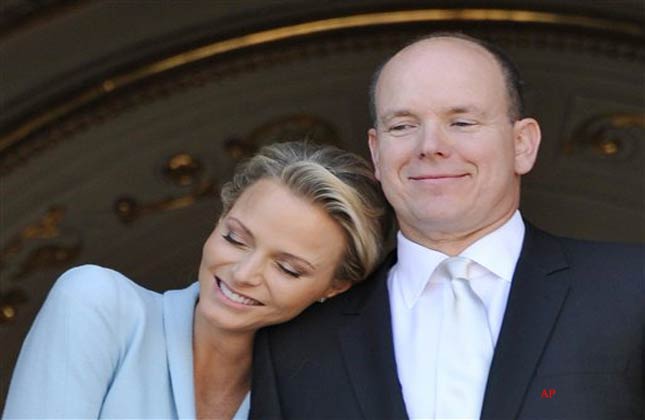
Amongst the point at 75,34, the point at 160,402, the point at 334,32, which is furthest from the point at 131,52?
the point at 160,402

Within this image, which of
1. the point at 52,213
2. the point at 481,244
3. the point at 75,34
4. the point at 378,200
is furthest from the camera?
the point at 52,213

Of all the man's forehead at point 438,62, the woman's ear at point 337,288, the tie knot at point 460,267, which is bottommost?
the woman's ear at point 337,288

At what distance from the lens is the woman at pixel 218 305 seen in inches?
92.7

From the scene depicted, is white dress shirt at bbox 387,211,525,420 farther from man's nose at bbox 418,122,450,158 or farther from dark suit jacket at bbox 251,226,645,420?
man's nose at bbox 418,122,450,158

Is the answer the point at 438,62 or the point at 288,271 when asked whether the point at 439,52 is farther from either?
the point at 288,271

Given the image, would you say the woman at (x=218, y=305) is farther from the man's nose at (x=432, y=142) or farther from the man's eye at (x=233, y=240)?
the man's nose at (x=432, y=142)

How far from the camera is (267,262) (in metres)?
2.39

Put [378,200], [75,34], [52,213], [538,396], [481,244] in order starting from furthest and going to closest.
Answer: [52,213] < [75,34] < [378,200] < [481,244] < [538,396]

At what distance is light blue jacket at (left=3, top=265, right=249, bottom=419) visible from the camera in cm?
233

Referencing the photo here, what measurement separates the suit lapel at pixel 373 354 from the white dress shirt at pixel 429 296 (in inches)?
0.7

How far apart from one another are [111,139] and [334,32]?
0.51 meters

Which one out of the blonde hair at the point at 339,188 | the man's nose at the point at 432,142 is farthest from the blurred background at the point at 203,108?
the man's nose at the point at 432,142

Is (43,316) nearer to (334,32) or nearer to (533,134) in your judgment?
(533,134)

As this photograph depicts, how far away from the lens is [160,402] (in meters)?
2.40
